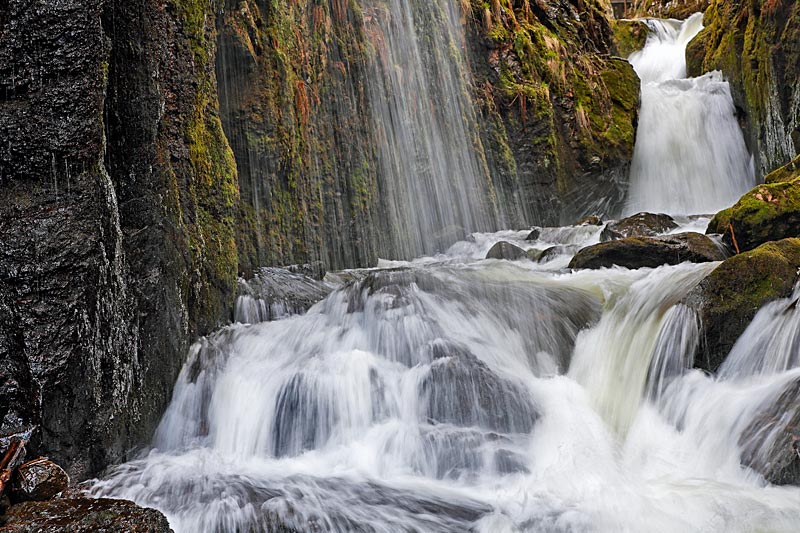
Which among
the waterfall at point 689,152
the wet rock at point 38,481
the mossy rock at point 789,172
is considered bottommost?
the wet rock at point 38,481

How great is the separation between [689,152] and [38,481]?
15.3 metres

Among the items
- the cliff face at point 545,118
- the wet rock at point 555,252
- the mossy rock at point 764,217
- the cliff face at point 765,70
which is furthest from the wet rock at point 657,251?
the cliff face at point 765,70

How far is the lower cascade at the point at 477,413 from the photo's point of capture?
349 cm

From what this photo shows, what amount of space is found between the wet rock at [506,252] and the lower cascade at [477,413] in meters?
2.12

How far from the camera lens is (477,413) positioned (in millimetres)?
4602

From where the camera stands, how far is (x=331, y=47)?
9898mm

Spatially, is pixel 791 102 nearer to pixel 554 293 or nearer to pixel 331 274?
pixel 554 293

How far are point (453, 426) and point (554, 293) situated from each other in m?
2.59

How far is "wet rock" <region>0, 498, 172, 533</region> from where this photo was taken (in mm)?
2576

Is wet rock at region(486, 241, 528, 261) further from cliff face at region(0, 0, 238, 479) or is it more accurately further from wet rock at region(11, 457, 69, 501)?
wet rock at region(11, 457, 69, 501)

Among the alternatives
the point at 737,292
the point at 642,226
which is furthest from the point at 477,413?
the point at 642,226

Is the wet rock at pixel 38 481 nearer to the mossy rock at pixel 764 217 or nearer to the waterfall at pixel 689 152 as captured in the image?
the mossy rock at pixel 764 217

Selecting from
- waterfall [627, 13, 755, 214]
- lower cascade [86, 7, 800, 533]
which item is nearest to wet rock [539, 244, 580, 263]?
lower cascade [86, 7, 800, 533]

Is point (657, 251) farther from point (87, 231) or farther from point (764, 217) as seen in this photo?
point (87, 231)
